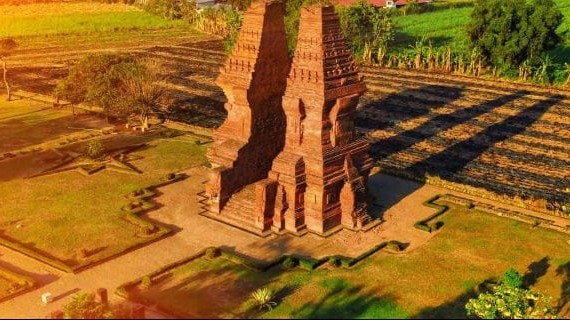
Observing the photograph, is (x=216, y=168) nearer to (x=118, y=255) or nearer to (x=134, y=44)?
(x=118, y=255)

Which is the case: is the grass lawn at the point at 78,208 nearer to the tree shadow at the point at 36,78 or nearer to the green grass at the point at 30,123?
the green grass at the point at 30,123

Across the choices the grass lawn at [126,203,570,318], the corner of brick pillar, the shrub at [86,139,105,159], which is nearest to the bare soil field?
the grass lawn at [126,203,570,318]

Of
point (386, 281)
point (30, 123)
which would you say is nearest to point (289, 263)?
point (386, 281)

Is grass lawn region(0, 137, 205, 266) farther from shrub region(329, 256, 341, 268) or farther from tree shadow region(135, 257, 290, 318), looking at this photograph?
shrub region(329, 256, 341, 268)

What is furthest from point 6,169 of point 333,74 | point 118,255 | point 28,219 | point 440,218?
point 440,218

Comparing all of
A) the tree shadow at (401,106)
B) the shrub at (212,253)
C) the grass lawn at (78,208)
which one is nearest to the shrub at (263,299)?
the shrub at (212,253)

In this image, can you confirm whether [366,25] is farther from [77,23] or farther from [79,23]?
[77,23]

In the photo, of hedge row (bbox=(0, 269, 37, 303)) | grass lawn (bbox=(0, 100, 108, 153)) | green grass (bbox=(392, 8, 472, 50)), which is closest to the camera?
hedge row (bbox=(0, 269, 37, 303))
